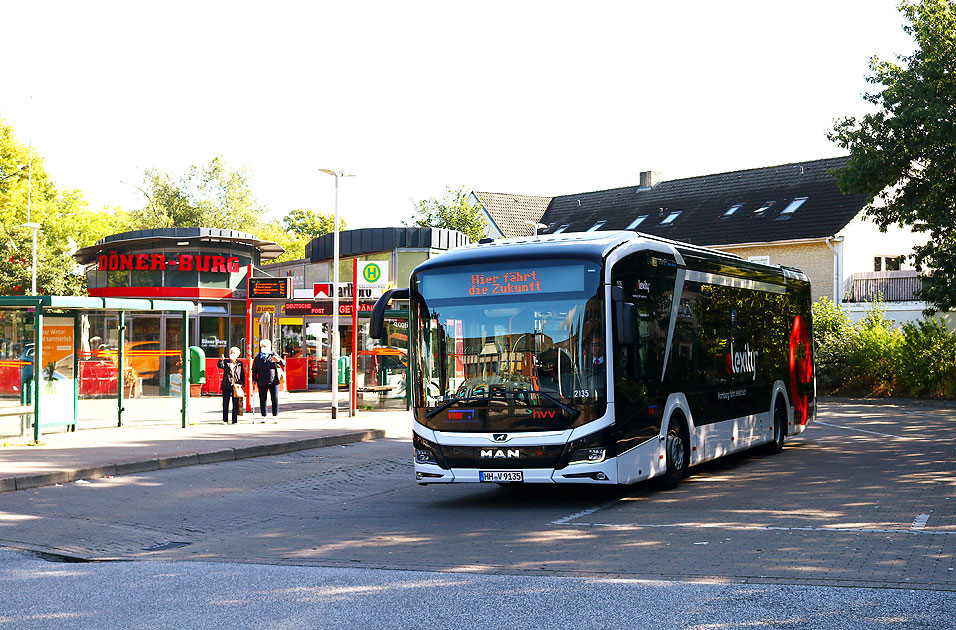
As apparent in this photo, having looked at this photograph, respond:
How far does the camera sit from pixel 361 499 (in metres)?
12.3

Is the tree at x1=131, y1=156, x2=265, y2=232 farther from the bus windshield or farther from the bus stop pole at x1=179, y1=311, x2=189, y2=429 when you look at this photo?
the bus windshield

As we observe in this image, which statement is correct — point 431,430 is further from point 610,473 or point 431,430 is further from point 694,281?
point 694,281

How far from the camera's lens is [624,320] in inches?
424

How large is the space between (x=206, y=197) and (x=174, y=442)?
214ft

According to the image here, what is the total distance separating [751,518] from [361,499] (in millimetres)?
4478

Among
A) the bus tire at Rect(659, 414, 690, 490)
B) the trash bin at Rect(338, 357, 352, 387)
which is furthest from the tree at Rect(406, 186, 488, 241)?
the bus tire at Rect(659, 414, 690, 490)

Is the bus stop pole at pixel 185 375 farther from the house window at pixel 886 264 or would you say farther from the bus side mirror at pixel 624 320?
the house window at pixel 886 264

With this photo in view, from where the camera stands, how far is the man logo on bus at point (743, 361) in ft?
46.3

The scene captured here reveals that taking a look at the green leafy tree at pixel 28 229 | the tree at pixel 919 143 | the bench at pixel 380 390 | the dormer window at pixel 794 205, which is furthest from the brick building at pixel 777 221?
the green leafy tree at pixel 28 229

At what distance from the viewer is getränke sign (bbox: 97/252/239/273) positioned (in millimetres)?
37656

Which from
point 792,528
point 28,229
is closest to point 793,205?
point 28,229

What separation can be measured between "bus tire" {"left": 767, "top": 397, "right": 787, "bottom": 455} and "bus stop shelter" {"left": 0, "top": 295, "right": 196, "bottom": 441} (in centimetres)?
1078

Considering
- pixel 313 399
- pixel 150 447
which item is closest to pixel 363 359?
pixel 313 399

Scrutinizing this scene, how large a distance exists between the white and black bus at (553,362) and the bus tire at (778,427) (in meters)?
3.81
